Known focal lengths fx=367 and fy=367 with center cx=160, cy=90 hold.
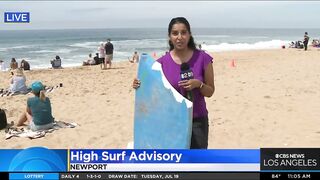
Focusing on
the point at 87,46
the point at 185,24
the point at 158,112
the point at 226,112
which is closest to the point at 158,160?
the point at 158,112

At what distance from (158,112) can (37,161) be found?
34.6 inches

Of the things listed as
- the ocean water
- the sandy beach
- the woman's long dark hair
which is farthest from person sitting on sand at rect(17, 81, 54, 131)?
the woman's long dark hair

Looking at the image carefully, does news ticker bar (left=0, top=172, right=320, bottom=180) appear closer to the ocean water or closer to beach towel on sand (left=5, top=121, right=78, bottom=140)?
the ocean water

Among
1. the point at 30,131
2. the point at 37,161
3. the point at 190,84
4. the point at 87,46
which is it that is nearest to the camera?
the point at 190,84

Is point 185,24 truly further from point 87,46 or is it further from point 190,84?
point 87,46

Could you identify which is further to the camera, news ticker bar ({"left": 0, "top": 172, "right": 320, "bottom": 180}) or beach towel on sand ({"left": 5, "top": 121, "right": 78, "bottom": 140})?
beach towel on sand ({"left": 5, "top": 121, "right": 78, "bottom": 140})

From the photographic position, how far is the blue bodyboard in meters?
2.39

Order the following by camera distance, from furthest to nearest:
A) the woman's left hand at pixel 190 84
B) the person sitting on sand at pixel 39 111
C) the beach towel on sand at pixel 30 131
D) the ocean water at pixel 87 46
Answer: the ocean water at pixel 87 46, the person sitting on sand at pixel 39 111, the beach towel on sand at pixel 30 131, the woman's left hand at pixel 190 84

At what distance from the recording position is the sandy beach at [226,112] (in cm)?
474

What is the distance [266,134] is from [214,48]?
24.5 m

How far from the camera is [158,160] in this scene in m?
2.51

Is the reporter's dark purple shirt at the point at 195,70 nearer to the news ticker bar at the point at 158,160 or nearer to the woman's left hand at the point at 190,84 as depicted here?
the woman's left hand at the point at 190,84

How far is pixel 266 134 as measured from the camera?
481cm

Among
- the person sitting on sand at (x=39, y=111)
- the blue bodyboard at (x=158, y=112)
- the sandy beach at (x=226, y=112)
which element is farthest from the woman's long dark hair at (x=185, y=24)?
the person sitting on sand at (x=39, y=111)
